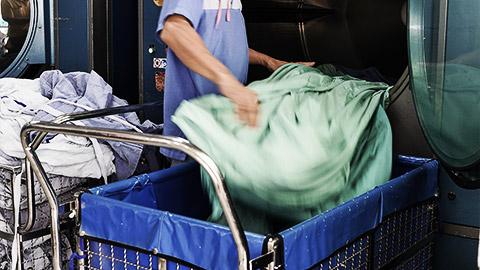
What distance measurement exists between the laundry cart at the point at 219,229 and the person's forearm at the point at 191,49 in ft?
1.25

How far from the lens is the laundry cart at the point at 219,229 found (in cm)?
130

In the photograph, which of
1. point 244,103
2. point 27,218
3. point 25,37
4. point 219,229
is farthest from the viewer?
point 25,37

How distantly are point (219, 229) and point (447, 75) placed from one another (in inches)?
37.8

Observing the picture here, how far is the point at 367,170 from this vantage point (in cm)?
194

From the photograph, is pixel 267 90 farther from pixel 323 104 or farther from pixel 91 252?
pixel 91 252

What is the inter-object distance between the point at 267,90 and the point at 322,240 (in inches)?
28.0

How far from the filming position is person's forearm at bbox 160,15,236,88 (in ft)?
6.07

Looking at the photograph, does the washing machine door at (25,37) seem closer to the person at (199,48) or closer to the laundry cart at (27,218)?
the laundry cart at (27,218)

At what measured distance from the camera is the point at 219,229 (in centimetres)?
133

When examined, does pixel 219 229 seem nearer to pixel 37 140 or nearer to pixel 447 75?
pixel 37 140

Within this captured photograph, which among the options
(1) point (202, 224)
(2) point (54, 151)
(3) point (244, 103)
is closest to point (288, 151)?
(3) point (244, 103)

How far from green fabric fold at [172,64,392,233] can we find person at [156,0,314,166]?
0.47 ft

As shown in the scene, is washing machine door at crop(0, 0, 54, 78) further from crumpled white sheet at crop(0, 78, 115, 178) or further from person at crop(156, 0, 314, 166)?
person at crop(156, 0, 314, 166)

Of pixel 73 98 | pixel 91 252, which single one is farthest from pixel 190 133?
pixel 73 98
